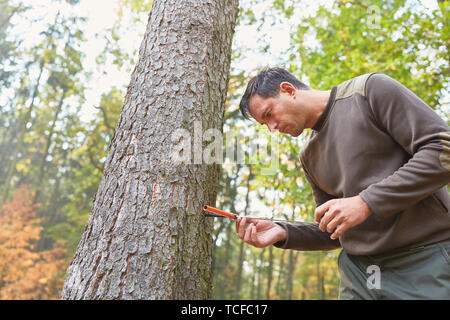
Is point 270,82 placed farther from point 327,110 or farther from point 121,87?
point 121,87

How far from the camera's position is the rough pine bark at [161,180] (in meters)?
1.45

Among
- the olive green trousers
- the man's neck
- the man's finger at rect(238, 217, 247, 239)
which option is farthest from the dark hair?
the olive green trousers

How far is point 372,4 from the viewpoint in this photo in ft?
25.5

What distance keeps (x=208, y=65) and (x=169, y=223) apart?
984mm

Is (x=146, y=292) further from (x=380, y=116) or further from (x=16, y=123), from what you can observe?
(x=16, y=123)

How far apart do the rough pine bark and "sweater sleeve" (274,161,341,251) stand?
0.52 meters

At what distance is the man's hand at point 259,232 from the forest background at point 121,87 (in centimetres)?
190

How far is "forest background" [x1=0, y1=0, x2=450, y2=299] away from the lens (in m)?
5.79

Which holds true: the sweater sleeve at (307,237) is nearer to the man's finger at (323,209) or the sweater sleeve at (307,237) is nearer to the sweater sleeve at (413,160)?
the man's finger at (323,209)

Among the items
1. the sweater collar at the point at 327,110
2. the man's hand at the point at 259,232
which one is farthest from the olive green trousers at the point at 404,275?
the sweater collar at the point at 327,110

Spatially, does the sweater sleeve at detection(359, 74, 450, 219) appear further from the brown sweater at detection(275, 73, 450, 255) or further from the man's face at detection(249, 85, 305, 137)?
the man's face at detection(249, 85, 305, 137)

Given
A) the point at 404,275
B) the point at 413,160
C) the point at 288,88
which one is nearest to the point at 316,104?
the point at 288,88
